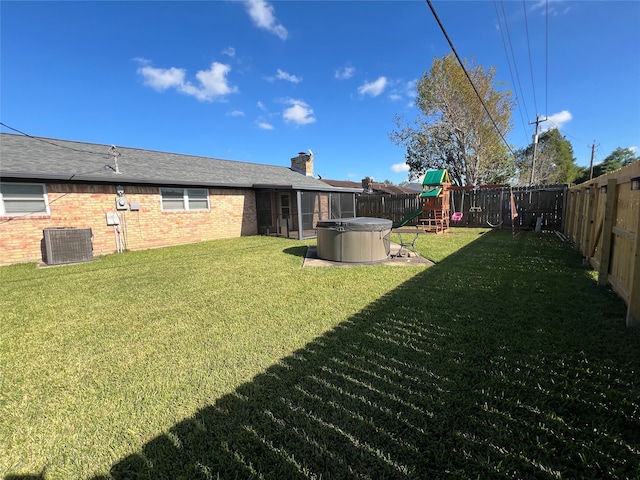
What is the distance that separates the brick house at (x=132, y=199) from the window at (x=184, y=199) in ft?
0.12

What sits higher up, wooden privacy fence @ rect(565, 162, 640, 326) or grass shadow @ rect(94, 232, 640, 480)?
wooden privacy fence @ rect(565, 162, 640, 326)

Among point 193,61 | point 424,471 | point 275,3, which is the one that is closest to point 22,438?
point 424,471

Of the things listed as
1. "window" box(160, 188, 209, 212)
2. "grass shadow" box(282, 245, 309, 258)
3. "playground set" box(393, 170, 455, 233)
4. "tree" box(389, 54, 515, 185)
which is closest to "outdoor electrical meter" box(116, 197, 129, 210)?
"window" box(160, 188, 209, 212)

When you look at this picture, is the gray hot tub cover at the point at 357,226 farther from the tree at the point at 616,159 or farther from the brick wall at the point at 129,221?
the tree at the point at 616,159

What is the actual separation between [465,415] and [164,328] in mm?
3412

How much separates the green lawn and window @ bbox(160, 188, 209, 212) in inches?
247

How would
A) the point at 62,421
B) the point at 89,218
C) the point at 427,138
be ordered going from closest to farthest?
1. the point at 62,421
2. the point at 89,218
3. the point at 427,138

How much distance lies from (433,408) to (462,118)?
22971 mm

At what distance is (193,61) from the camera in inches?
501

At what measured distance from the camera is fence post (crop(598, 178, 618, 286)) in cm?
444

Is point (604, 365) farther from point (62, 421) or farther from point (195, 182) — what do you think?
point (195, 182)

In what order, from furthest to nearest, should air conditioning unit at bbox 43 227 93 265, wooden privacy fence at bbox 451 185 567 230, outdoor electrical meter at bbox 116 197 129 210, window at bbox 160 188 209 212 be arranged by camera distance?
wooden privacy fence at bbox 451 185 567 230
window at bbox 160 188 209 212
outdoor electrical meter at bbox 116 197 129 210
air conditioning unit at bbox 43 227 93 265

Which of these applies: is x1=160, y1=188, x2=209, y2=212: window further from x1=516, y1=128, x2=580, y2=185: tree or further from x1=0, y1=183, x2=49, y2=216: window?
x1=516, y1=128, x2=580, y2=185: tree

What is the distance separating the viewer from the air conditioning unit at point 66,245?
736 cm
